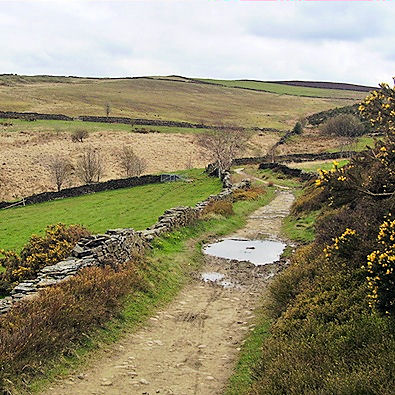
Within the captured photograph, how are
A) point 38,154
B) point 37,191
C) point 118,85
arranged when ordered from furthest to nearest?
point 118,85 → point 38,154 → point 37,191

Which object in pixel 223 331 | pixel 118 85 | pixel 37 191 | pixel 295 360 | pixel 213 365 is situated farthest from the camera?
pixel 118 85

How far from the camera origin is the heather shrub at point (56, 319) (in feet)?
23.7

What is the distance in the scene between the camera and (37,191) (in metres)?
52.0

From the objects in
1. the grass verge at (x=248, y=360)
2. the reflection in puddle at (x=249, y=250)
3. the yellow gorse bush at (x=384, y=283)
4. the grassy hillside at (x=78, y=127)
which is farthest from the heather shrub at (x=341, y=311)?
the grassy hillside at (x=78, y=127)

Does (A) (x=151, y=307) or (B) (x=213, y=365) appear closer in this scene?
(B) (x=213, y=365)

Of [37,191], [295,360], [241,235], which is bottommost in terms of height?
[37,191]

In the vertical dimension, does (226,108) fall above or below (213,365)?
above

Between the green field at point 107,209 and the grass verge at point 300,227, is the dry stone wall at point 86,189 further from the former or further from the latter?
the grass verge at point 300,227

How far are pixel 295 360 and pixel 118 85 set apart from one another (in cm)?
17901

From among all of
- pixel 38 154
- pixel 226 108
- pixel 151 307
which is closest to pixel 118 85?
pixel 226 108

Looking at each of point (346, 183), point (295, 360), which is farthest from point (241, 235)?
point (295, 360)

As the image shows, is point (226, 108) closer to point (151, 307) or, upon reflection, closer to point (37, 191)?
point (37, 191)

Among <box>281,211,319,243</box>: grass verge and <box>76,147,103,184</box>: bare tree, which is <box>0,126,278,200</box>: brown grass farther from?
<box>281,211,319,243</box>: grass verge

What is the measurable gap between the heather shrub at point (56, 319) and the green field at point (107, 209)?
13.9 metres
